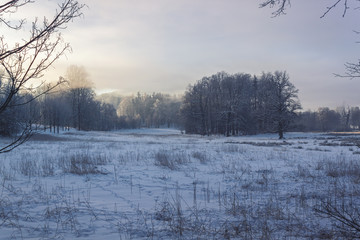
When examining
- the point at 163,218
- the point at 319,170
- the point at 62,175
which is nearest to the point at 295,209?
the point at 163,218

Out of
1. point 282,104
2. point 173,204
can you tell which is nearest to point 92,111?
point 282,104

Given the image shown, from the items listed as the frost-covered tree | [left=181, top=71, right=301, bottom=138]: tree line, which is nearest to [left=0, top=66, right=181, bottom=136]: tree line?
[left=181, top=71, right=301, bottom=138]: tree line

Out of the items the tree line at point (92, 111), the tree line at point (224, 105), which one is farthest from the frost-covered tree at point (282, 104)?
the tree line at point (92, 111)

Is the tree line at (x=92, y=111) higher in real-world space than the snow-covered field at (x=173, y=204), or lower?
higher

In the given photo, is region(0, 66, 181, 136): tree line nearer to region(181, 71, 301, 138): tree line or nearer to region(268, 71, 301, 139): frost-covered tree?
region(181, 71, 301, 138): tree line

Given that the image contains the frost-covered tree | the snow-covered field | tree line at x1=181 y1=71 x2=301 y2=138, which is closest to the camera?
the snow-covered field

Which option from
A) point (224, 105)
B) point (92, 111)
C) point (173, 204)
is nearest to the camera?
point (173, 204)

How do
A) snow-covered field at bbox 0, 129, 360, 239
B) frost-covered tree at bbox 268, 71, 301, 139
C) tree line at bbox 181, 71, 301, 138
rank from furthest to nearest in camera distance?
tree line at bbox 181, 71, 301, 138 → frost-covered tree at bbox 268, 71, 301, 139 → snow-covered field at bbox 0, 129, 360, 239

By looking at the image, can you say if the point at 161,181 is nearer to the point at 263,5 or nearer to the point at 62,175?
the point at 62,175

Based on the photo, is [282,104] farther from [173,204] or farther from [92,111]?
[92,111]

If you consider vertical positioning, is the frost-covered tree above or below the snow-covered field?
above

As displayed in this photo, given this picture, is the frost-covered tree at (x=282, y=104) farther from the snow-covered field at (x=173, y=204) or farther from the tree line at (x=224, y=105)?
the snow-covered field at (x=173, y=204)

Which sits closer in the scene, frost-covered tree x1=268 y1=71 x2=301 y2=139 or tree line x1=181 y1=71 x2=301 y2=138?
frost-covered tree x1=268 y1=71 x2=301 y2=139

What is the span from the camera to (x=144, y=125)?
10875 centimetres
